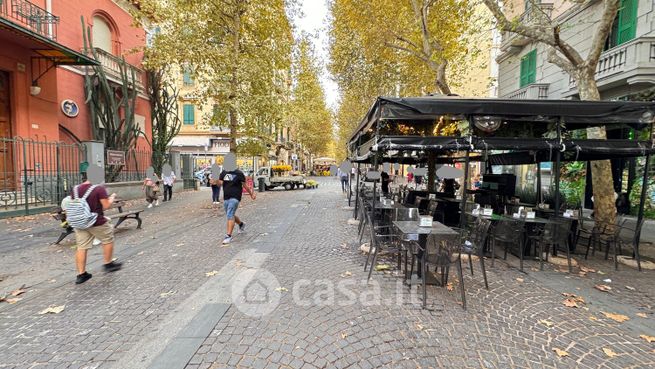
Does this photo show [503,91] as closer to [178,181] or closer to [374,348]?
[374,348]

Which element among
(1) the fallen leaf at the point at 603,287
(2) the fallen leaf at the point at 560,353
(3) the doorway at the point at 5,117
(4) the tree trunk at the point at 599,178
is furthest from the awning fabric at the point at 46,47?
(1) the fallen leaf at the point at 603,287

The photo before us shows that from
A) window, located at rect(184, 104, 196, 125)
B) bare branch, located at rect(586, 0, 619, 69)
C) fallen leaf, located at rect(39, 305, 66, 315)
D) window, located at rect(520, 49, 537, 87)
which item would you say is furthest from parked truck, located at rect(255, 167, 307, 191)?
bare branch, located at rect(586, 0, 619, 69)

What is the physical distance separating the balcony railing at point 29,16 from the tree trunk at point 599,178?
16288 millimetres

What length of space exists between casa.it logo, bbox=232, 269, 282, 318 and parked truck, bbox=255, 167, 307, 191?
17.4m

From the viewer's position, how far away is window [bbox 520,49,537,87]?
46.2 feet

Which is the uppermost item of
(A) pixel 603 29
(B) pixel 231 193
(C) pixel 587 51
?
(C) pixel 587 51

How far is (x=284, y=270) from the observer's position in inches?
200

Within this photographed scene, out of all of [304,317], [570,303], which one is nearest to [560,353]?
[570,303]

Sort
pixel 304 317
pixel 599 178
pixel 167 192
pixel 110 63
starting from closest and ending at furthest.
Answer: pixel 304 317 → pixel 599 178 → pixel 167 192 → pixel 110 63

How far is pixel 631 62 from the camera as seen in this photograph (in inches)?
343

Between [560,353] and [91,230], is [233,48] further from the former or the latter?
[560,353]

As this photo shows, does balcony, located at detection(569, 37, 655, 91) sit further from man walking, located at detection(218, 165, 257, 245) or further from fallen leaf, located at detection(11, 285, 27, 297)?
fallen leaf, located at detection(11, 285, 27, 297)

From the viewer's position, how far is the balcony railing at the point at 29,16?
10620 millimetres

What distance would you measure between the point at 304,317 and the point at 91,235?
362 cm
